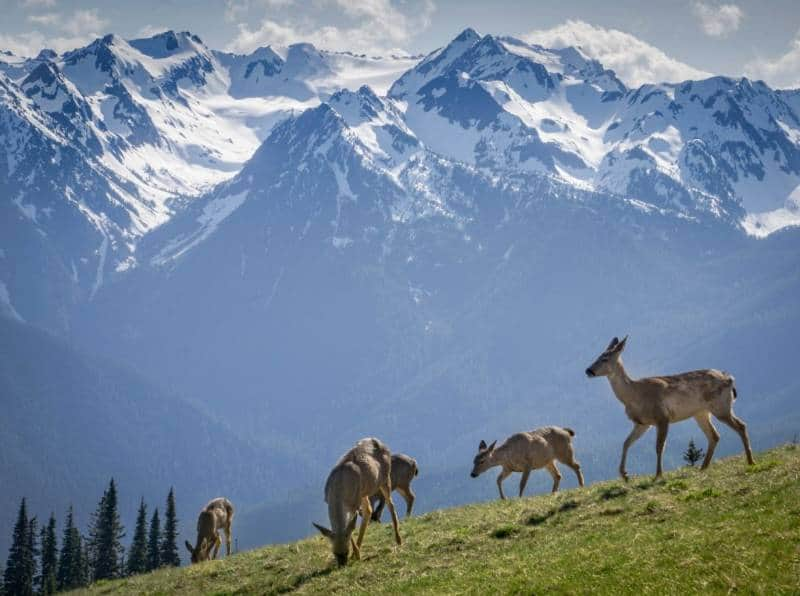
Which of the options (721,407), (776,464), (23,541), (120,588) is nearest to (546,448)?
(721,407)

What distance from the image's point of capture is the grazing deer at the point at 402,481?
150 ft

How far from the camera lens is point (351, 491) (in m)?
29.7

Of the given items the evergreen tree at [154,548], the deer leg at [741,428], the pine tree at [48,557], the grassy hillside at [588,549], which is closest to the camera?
the grassy hillside at [588,549]

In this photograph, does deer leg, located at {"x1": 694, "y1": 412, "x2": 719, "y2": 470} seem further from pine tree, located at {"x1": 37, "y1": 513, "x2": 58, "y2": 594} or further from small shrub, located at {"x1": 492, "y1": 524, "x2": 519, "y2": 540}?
pine tree, located at {"x1": 37, "y1": 513, "x2": 58, "y2": 594}

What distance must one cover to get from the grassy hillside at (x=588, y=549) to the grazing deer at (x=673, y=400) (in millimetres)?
1536

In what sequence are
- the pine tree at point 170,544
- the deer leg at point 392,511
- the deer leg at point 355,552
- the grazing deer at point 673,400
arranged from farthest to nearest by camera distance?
the pine tree at point 170,544, the grazing deer at point 673,400, the deer leg at point 392,511, the deer leg at point 355,552

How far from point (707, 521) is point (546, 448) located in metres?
21.8

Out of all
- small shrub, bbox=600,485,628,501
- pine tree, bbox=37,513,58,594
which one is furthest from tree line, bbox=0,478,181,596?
small shrub, bbox=600,485,628,501

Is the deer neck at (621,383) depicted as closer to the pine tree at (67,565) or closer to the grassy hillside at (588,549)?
the grassy hillside at (588,549)

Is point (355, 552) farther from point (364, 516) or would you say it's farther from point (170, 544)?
point (170, 544)

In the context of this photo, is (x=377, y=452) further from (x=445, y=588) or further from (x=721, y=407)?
(x=721, y=407)

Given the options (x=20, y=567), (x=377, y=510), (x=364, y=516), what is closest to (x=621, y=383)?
(x=364, y=516)

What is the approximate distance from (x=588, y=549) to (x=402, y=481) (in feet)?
71.9

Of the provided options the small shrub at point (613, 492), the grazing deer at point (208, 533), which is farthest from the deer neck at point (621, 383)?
the grazing deer at point (208, 533)
